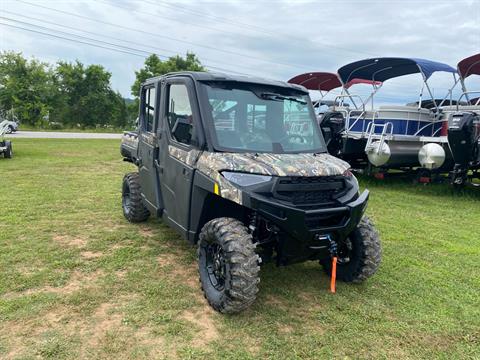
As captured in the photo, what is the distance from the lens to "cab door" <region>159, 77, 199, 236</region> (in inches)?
146

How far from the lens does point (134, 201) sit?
5.62 m

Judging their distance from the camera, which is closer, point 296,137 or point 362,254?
point 362,254

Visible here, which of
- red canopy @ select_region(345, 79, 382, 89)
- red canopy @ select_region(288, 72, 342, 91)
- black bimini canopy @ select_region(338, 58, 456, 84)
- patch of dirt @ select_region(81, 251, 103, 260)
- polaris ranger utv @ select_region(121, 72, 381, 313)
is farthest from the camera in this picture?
red canopy @ select_region(288, 72, 342, 91)

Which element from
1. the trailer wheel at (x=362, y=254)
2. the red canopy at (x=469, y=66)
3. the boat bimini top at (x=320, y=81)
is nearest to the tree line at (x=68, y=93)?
the boat bimini top at (x=320, y=81)

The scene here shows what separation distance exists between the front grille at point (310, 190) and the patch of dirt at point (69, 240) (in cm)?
291

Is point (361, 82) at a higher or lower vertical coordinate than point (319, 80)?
lower

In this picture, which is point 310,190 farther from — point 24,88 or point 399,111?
point 24,88

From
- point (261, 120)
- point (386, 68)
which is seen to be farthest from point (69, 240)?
point (386, 68)

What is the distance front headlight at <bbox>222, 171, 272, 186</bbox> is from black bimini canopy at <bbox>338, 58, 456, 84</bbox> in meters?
7.85

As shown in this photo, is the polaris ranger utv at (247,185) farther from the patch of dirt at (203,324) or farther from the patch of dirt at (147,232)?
the patch of dirt at (147,232)

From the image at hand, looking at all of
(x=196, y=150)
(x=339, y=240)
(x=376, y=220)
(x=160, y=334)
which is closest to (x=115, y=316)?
(x=160, y=334)

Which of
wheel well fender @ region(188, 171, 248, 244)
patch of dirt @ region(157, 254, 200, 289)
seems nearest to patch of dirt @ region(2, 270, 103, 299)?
patch of dirt @ region(157, 254, 200, 289)

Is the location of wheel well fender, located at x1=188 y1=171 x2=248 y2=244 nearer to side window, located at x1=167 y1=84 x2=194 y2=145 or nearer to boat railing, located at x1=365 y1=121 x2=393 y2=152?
side window, located at x1=167 y1=84 x2=194 y2=145

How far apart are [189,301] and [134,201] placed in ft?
8.07
